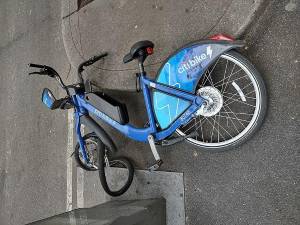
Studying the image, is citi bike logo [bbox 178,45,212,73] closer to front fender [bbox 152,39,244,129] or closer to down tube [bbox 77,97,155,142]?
front fender [bbox 152,39,244,129]

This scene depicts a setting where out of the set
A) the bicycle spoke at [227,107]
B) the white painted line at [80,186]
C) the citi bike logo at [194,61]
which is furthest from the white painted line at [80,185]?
the citi bike logo at [194,61]

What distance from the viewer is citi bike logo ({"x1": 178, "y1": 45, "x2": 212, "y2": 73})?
2.72 meters

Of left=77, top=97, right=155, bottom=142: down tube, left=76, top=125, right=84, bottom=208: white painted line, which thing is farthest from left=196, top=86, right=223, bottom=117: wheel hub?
left=76, top=125, right=84, bottom=208: white painted line

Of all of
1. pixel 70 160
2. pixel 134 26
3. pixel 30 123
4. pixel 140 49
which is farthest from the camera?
pixel 30 123

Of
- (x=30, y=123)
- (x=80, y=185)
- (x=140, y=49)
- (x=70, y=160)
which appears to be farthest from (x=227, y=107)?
(x=30, y=123)

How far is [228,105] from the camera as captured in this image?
10.1 feet

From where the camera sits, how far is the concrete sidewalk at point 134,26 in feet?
10.4

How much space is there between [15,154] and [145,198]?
3.03 metres

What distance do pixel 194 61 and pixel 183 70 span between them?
0.13m

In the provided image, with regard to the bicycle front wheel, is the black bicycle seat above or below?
above

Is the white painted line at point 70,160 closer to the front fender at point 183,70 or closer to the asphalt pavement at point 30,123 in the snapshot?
the asphalt pavement at point 30,123

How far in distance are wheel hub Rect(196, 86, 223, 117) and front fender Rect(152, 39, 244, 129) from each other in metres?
0.10

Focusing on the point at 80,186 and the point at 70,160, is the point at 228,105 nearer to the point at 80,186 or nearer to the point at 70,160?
the point at 80,186

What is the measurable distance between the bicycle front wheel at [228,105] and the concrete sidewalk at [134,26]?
382 millimetres
